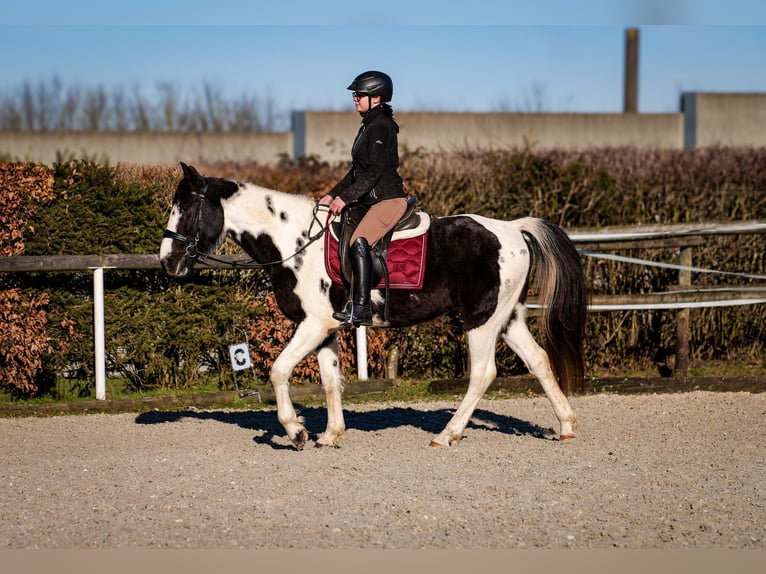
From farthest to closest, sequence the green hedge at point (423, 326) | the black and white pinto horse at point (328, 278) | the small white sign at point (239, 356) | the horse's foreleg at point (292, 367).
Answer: the green hedge at point (423, 326) < the small white sign at point (239, 356) < the black and white pinto horse at point (328, 278) < the horse's foreleg at point (292, 367)

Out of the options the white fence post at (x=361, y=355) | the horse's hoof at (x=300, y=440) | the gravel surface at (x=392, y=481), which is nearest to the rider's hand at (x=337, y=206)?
the horse's hoof at (x=300, y=440)

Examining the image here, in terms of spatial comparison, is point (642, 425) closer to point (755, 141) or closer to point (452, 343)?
point (452, 343)

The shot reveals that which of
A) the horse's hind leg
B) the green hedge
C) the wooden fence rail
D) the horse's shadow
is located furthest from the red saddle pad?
the wooden fence rail

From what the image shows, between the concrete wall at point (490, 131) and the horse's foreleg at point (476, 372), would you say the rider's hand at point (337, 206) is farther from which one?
the concrete wall at point (490, 131)

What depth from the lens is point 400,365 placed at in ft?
36.7

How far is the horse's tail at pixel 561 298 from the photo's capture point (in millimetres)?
8055

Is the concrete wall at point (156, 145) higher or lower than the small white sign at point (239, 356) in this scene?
higher

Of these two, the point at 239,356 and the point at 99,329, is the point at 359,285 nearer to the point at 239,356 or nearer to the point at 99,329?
the point at 239,356

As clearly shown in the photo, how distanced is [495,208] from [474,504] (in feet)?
20.5

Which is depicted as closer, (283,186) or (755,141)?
(283,186)

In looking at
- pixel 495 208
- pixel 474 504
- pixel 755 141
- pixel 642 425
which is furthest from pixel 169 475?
pixel 755 141

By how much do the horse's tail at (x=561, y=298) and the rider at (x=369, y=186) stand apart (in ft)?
4.19

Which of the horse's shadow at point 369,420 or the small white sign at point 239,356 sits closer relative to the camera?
the horse's shadow at point 369,420

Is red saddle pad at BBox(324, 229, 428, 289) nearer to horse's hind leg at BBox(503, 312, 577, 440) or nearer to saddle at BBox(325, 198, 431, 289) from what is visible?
saddle at BBox(325, 198, 431, 289)
